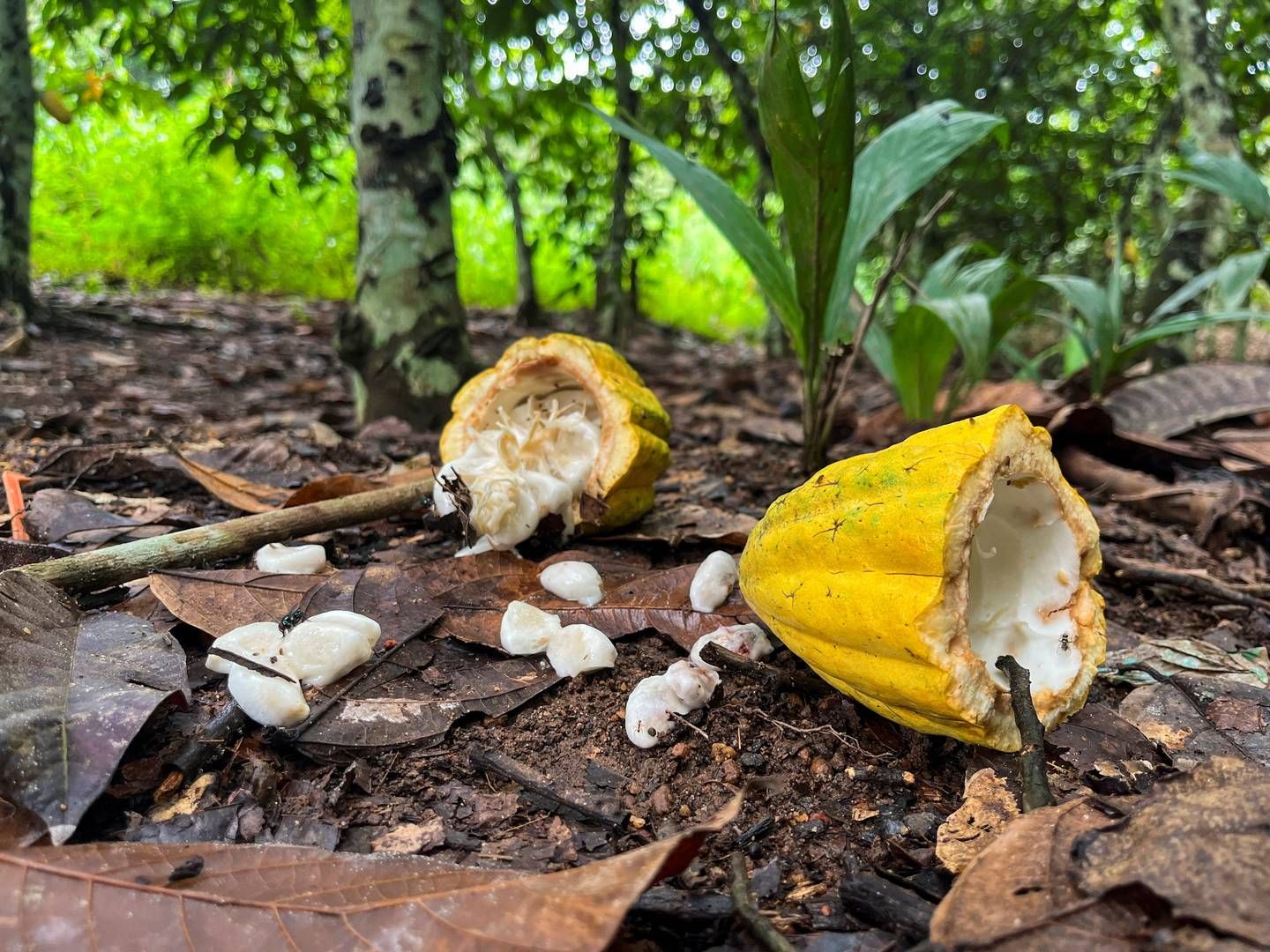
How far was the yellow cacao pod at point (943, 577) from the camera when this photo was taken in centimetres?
106

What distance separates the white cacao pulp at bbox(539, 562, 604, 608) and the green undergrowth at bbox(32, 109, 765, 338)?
5422 millimetres

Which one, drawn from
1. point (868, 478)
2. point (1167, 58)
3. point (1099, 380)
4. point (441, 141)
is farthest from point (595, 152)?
point (868, 478)

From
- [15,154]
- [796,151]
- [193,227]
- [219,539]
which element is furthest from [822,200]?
[193,227]

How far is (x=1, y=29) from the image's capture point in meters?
3.88

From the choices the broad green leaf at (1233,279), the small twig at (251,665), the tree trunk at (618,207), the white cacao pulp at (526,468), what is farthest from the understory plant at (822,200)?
the tree trunk at (618,207)

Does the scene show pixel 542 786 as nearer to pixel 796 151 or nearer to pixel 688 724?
pixel 688 724

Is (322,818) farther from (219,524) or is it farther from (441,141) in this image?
(441,141)

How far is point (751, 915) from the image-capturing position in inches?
34.6

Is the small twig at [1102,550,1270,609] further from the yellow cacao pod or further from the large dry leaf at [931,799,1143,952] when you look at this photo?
the large dry leaf at [931,799,1143,952]

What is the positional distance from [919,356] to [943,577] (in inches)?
74.6

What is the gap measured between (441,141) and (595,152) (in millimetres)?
2943

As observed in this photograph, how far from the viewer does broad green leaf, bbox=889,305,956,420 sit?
2.67m

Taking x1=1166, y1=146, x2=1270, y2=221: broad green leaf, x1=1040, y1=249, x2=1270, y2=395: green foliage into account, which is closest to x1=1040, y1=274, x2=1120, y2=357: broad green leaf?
x1=1040, y1=249, x2=1270, y2=395: green foliage

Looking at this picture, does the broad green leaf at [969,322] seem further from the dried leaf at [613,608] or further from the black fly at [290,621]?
the black fly at [290,621]
